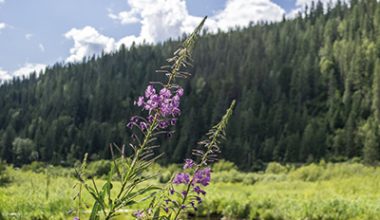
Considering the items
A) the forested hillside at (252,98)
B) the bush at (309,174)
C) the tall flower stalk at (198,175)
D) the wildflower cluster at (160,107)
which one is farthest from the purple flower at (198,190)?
the forested hillside at (252,98)

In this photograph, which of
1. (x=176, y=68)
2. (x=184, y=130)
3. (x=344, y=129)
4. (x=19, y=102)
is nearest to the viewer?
(x=176, y=68)

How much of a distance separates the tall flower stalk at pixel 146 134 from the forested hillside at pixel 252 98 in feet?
289

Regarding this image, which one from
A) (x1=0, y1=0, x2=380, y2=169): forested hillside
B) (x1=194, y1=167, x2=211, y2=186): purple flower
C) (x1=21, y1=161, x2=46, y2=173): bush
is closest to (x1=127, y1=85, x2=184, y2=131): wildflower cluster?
(x1=194, y1=167, x2=211, y2=186): purple flower

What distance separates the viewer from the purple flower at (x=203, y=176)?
3531 mm

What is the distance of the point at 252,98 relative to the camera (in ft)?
423

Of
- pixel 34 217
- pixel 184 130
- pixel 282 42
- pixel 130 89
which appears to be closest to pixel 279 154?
pixel 184 130

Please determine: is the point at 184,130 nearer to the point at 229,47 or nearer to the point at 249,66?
the point at 249,66

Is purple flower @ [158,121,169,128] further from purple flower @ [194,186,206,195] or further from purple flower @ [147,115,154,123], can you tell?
purple flower @ [194,186,206,195]

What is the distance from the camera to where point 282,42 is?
15200 cm

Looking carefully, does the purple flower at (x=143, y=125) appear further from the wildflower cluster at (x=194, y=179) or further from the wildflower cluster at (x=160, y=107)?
the wildflower cluster at (x=194, y=179)

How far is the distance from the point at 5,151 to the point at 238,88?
62332mm

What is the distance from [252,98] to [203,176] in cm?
12628

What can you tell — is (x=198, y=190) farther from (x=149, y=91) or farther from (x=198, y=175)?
(x=149, y=91)

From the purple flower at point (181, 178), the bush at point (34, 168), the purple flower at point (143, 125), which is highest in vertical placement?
the purple flower at point (143, 125)
